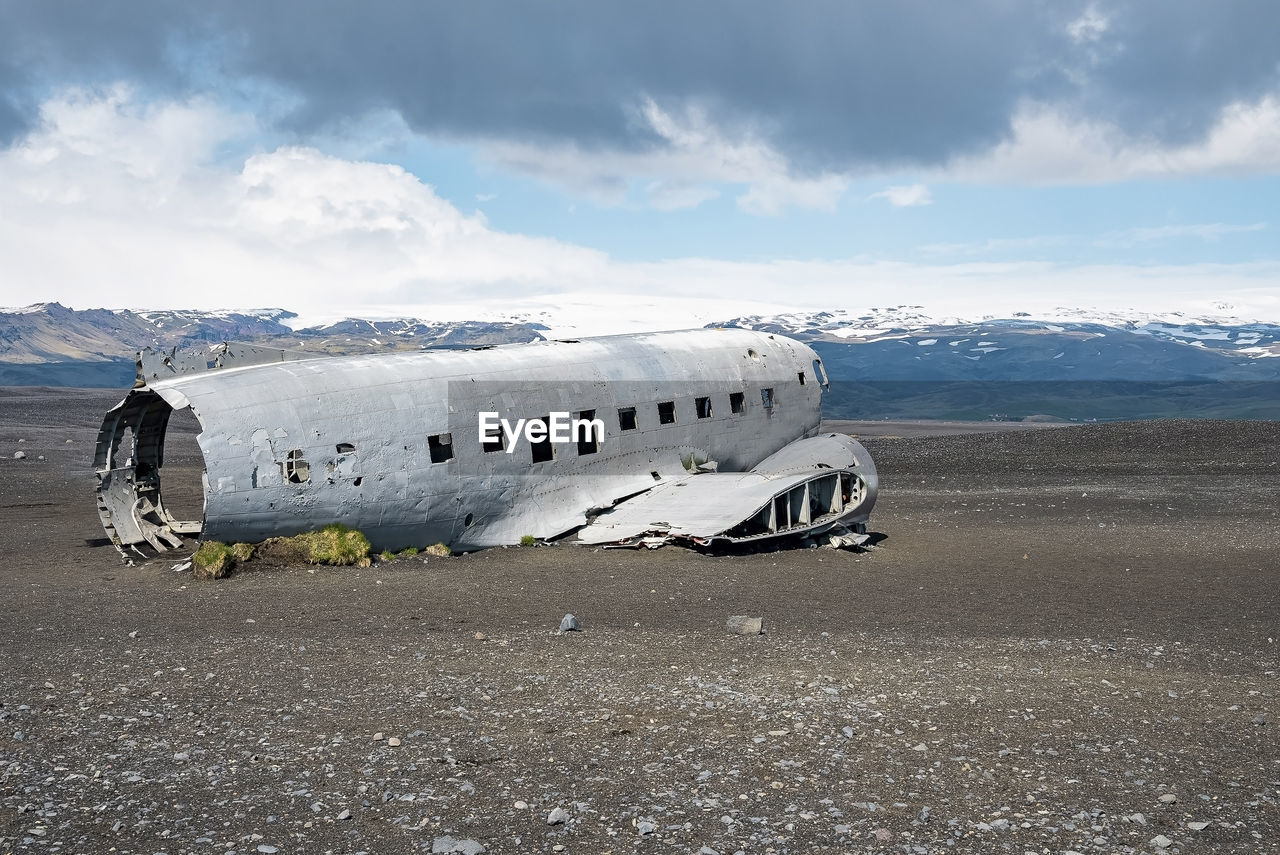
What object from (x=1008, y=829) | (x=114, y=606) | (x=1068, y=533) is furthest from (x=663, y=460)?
(x=1008, y=829)

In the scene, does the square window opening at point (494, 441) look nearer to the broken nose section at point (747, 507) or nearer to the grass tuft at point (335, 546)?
the broken nose section at point (747, 507)

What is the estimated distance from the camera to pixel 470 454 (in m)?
21.8

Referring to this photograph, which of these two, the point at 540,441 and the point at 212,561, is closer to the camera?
the point at 212,561

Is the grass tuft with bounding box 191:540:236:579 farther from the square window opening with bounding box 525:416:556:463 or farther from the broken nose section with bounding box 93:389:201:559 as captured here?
the square window opening with bounding box 525:416:556:463

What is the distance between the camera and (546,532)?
2319cm

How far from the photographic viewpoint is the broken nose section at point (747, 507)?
72.8 ft

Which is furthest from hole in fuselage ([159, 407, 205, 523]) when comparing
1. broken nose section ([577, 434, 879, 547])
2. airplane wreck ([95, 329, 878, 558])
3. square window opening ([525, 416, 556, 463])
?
broken nose section ([577, 434, 879, 547])

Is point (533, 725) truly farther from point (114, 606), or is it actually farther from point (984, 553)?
point (984, 553)

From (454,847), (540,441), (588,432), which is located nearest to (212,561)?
(540,441)

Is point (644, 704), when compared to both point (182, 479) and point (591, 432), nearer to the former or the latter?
point (591, 432)

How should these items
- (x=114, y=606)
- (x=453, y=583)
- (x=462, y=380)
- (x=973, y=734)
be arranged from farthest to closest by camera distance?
(x=462, y=380)
(x=453, y=583)
(x=114, y=606)
(x=973, y=734)

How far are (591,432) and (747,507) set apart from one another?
4.34m

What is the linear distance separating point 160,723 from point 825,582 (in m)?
12.6

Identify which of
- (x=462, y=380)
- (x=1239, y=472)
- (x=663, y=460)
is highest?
(x=462, y=380)
